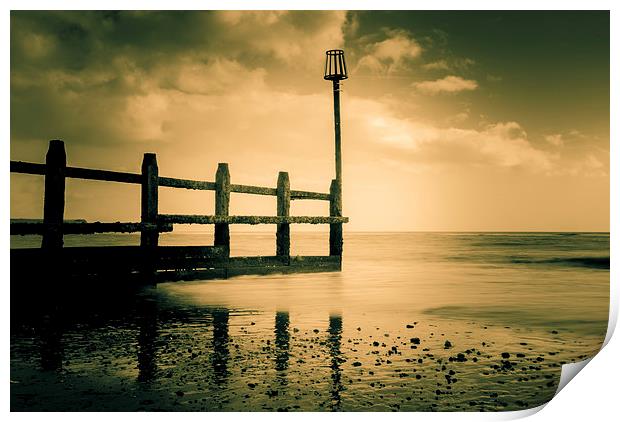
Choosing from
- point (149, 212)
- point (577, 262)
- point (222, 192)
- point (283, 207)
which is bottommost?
point (577, 262)

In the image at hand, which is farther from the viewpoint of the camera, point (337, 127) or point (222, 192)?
point (337, 127)

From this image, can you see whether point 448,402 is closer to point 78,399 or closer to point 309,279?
point 78,399

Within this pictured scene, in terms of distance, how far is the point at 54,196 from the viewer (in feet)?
30.3

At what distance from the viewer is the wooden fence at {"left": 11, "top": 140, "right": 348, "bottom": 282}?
9180 mm

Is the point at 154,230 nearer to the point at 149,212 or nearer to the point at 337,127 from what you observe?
the point at 149,212

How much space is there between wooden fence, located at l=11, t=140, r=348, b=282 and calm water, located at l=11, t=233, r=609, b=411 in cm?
51

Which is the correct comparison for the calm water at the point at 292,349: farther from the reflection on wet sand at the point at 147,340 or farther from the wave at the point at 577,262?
the wave at the point at 577,262

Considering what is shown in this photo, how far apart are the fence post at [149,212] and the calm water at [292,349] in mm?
444

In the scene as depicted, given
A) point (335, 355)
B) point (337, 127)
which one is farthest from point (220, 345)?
point (337, 127)

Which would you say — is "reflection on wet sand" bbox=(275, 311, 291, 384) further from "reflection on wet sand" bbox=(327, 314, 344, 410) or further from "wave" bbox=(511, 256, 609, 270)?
"wave" bbox=(511, 256, 609, 270)

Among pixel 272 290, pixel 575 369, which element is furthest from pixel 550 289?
pixel 575 369

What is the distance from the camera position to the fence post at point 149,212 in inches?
425

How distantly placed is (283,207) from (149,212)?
11.6 ft

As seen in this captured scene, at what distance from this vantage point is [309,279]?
43.8 feet
